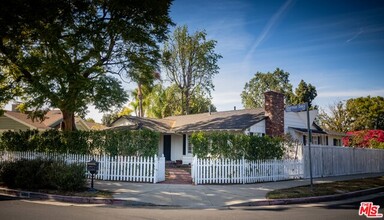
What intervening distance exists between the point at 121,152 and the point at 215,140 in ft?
17.1

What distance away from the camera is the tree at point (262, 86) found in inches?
2217

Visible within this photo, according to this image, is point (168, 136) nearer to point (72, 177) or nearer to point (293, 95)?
point (72, 177)

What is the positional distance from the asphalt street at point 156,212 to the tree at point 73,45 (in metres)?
8.31

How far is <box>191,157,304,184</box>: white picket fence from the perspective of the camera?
44.1 ft

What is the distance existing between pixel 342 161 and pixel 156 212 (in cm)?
1663

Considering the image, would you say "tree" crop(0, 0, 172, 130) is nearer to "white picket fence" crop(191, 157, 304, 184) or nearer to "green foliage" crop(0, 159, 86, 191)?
"green foliage" crop(0, 159, 86, 191)

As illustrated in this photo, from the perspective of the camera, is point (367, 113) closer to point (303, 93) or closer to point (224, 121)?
point (303, 93)

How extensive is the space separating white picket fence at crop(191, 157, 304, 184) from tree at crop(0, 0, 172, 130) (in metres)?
8.36

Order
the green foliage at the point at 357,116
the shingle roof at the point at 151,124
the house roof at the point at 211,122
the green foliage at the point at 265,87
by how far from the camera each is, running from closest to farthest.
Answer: the house roof at the point at 211,122
the shingle roof at the point at 151,124
the green foliage at the point at 357,116
the green foliage at the point at 265,87

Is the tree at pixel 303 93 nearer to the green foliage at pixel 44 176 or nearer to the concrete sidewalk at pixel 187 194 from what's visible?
the concrete sidewalk at pixel 187 194

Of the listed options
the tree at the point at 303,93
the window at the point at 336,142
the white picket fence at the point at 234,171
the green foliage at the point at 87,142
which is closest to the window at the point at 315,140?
the window at the point at 336,142

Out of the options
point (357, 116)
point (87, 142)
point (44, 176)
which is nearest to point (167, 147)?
point (87, 142)

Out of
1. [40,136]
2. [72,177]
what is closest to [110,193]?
[72,177]

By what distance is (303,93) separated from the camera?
49.2 meters
